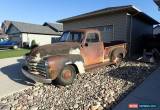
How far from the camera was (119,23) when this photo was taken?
14.8 metres

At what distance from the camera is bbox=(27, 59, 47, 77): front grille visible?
667 centimetres

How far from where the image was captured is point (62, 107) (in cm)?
533

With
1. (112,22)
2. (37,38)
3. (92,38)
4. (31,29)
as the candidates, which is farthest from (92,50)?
(31,29)

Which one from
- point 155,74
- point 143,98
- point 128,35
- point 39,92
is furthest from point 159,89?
point 128,35

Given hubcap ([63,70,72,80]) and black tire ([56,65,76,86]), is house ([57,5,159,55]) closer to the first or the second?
black tire ([56,65,76,86])

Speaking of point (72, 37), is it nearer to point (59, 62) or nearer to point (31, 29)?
point (59, 62)

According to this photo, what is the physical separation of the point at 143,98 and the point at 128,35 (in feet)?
32.4

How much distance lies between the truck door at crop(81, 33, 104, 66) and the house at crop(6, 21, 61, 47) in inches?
1067

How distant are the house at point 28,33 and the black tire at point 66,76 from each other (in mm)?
28382

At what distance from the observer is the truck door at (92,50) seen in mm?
8153

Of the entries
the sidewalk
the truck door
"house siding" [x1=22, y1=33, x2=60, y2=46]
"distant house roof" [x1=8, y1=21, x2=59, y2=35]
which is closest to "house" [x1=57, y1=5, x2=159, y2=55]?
the truck door

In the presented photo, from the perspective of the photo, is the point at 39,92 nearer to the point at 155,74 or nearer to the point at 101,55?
the point at 101,55

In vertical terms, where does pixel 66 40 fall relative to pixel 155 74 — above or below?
above

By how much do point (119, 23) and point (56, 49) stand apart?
28.3 ft
